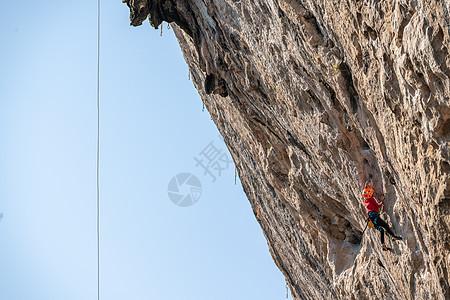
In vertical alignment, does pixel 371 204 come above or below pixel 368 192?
below

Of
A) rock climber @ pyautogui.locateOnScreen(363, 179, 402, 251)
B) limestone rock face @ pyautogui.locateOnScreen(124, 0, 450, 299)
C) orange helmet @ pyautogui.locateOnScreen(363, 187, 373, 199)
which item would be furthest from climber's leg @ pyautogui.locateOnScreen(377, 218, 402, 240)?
orange helmet @ pyautogui.locateOnScreen(363, 187, 373, 199)

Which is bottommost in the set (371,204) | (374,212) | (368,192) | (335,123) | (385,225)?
(385,225)

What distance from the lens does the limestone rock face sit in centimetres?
536

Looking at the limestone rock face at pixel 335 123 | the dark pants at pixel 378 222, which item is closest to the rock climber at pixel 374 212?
the dark pants at pixel 378 222

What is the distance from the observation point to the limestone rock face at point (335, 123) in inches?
211

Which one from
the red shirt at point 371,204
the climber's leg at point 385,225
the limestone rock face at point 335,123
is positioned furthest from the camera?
the red shirt at point 371,204

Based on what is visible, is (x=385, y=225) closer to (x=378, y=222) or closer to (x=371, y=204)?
(x=378, y=222)

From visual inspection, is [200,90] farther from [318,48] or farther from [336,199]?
[318,48]

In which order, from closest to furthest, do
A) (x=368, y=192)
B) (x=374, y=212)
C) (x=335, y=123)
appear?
(x=374, y=212), (x=368, y=192), (x=335, y=123)

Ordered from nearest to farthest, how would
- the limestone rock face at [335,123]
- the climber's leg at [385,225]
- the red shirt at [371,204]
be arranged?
the limestone rock face at [335,123], the climber's leg at [385,225], the red shirt at [371,204]

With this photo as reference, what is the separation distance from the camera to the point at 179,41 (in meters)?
13.9

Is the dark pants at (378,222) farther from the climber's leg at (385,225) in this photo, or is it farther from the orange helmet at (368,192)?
the orange helmet at (368,192)

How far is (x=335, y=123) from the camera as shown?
27.0 ft

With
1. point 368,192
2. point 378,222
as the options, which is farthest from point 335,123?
point 378,222
